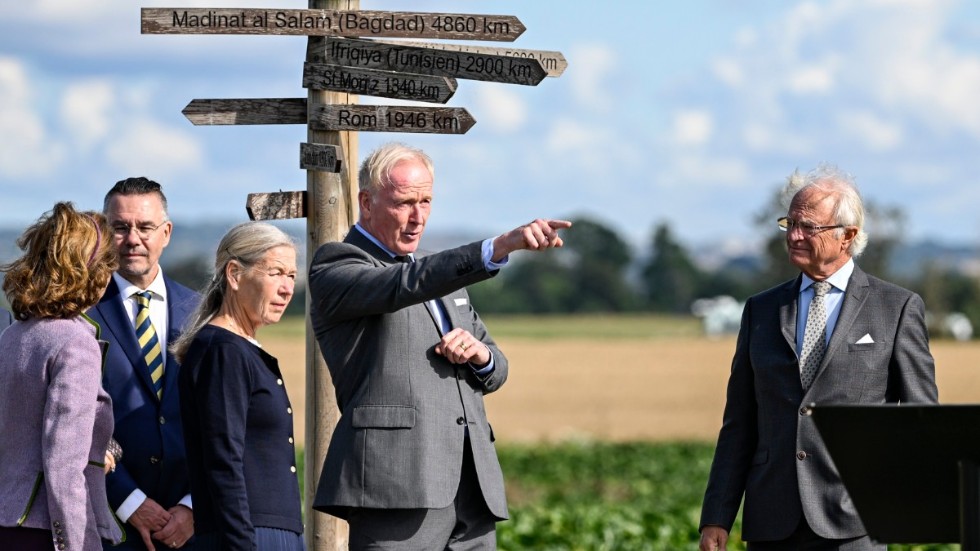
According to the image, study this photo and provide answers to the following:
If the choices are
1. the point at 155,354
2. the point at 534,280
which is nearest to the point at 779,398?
the point at 155,354

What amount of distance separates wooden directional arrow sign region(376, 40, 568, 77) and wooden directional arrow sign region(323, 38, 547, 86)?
0.09 ft

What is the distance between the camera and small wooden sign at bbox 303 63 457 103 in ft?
15.3

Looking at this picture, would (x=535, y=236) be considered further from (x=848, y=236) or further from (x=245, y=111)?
(x=245, y=111)

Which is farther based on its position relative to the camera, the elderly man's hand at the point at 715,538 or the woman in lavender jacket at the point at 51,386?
the elderly man's hand at the point at 715,538

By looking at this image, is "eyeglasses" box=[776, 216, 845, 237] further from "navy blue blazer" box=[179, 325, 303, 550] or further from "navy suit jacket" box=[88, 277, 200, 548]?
"navy suit jacket" box=[88, 277, 200, 548]

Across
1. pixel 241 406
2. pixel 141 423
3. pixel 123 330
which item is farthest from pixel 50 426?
pixel 123 330

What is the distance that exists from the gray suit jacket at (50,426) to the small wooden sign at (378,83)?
1.29 metres

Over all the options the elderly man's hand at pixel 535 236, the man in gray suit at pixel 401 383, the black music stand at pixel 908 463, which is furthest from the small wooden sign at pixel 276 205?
the black music stand at pixel 908 463

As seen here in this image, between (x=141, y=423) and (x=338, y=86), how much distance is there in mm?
1306

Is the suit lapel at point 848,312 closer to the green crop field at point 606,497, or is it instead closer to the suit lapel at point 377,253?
the suit lapel at point 377,253

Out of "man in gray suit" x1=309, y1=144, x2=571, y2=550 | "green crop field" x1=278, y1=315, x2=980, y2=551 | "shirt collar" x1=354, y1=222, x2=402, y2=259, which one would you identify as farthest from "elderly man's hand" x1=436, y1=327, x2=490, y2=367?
"green crop field" x1=278, y1=315, x2=980, y2=551

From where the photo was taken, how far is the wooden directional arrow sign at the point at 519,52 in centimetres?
471

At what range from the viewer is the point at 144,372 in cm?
464

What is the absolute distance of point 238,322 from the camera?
14.1ft
